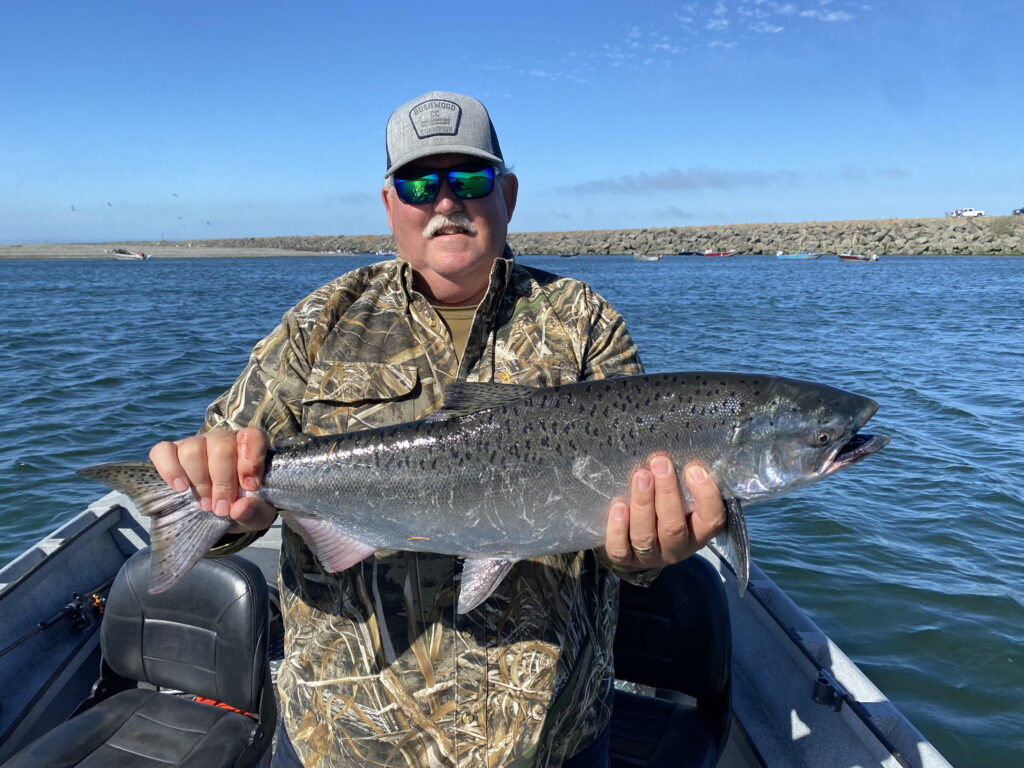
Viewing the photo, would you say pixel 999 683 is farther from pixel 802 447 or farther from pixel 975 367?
pixel 975 367

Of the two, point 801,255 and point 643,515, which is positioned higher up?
point 643,515

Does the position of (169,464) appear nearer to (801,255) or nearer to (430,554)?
(430,554)

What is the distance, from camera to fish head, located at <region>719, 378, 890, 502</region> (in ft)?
9.69

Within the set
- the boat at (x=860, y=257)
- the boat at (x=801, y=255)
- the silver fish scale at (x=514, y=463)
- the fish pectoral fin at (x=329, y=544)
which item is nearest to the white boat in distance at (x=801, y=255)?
the boat at (x=801, y=255)

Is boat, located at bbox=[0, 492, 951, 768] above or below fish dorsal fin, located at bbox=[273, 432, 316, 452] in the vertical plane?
Result: below

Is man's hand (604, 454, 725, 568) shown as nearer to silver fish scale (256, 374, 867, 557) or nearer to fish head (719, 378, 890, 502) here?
silver fish scale (256, 374, 867, 557)

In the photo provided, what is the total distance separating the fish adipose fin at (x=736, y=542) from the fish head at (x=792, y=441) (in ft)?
0.31

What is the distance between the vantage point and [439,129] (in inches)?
113

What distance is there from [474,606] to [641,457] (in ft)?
2.98

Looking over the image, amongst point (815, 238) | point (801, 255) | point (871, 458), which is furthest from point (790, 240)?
point (871, 458)

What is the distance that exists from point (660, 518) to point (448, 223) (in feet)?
4.88

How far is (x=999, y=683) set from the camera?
7.24 metres

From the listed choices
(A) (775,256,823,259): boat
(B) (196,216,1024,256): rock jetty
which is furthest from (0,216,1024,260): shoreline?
(A) (775,256,823,259): boat

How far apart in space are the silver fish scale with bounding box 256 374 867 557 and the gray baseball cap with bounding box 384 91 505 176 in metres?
1.03
